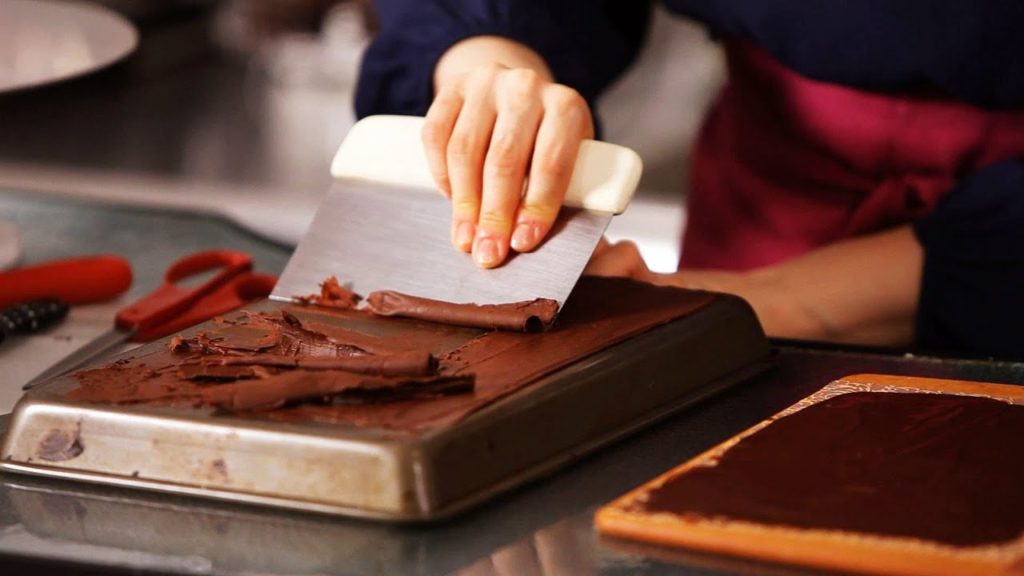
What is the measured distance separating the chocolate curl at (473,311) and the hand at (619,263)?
0.15 m

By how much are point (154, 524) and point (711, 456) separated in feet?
0.89

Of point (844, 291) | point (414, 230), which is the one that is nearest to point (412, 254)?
point (414, 230)

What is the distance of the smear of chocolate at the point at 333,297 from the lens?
848 mm

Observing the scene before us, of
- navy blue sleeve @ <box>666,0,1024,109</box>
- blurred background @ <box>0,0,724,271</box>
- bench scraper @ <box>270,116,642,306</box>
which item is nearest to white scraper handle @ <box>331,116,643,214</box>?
bench scraper @ <box>270,116,642,306</box>

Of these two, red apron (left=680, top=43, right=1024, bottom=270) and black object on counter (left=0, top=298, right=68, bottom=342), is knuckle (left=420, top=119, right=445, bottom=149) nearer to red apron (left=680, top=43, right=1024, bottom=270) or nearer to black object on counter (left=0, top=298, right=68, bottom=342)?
black object on counter (left=0, top=298, right=68, bottom=342)

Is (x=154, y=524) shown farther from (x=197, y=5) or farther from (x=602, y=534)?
(x=197, y=5)

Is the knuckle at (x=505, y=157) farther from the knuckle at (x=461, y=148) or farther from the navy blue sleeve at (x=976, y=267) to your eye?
the navy blue sleeve at (x=976, y=267)

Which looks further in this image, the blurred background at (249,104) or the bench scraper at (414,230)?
the blurred background at (249,104)

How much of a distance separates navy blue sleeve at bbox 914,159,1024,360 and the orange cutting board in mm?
340

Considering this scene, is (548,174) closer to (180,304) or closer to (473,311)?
(473,311)

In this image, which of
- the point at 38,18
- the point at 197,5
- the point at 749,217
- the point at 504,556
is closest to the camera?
the point at 504,556

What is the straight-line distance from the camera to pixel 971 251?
3.56ft

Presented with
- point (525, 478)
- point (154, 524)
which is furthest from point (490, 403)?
point (154, 524)

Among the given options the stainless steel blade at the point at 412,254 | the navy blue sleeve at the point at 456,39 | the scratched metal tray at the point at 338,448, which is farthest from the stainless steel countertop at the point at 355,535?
the navy blue sleeve at the point at 456,39
